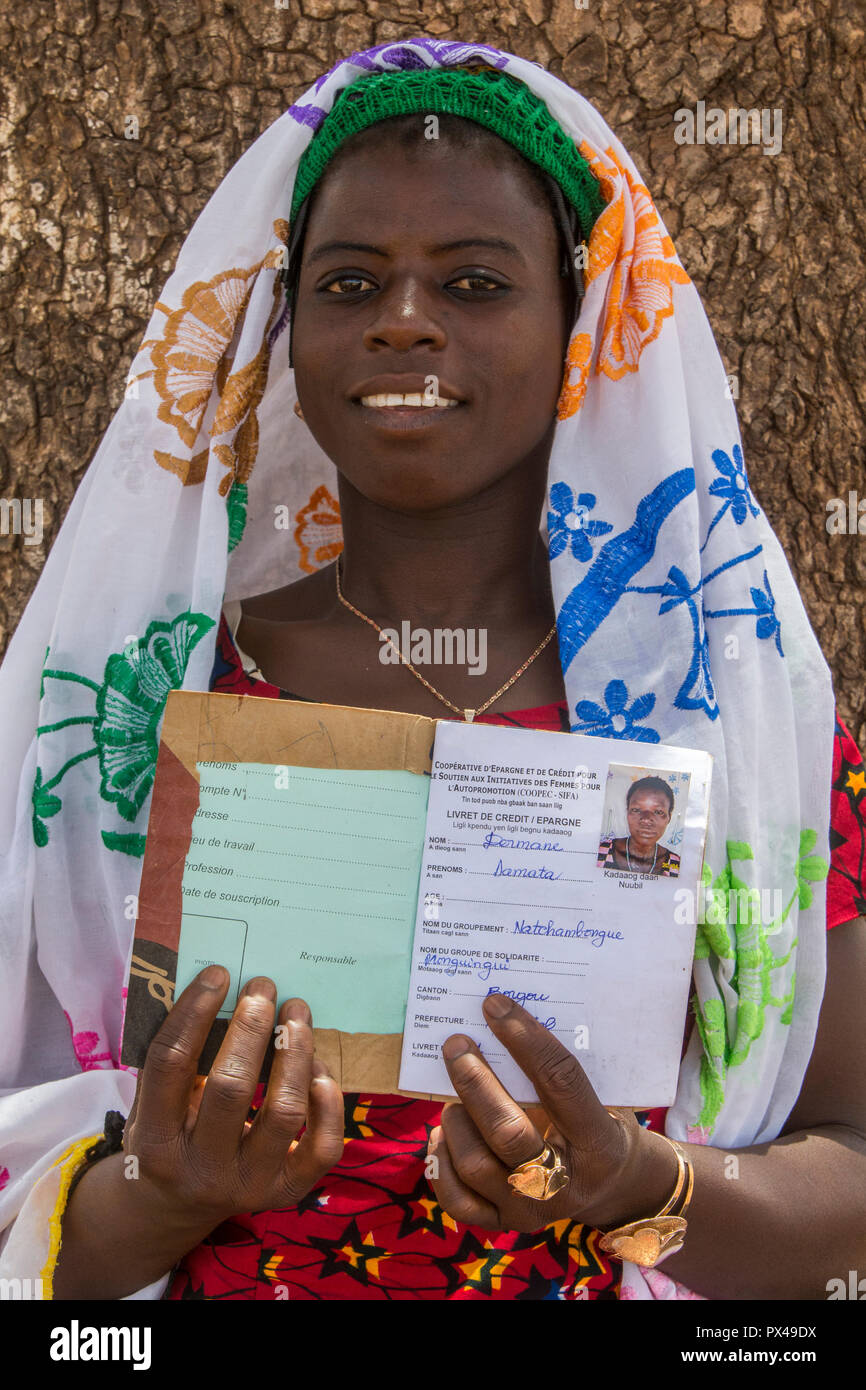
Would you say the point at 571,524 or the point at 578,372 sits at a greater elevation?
the point at 578,372

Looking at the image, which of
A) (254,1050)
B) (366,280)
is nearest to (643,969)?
(254,1050)

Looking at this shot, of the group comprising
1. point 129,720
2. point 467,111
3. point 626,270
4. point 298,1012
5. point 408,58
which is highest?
point 408,58

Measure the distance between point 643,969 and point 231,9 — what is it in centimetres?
191

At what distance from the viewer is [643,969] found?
1.38 meters

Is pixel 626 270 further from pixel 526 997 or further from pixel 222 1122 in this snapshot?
pixel 222 1122

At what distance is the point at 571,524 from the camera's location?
1765 mm

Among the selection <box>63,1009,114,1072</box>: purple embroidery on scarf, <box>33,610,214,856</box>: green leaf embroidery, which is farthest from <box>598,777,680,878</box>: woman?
<box>63,1009,114,1072</box>: purple embroidery on scarf

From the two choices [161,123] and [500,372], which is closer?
[500,372]

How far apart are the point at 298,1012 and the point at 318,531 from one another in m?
1.06

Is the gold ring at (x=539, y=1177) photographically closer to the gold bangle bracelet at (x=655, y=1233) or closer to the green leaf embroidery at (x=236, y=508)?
the gold bangle bracelet at (x=655, y=1233)

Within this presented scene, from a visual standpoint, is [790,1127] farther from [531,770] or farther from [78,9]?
[78,9]

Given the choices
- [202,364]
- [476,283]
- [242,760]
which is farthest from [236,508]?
[242,760]

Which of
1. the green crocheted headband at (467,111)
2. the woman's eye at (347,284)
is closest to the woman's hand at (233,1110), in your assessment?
the woman's eye at (347,284)
